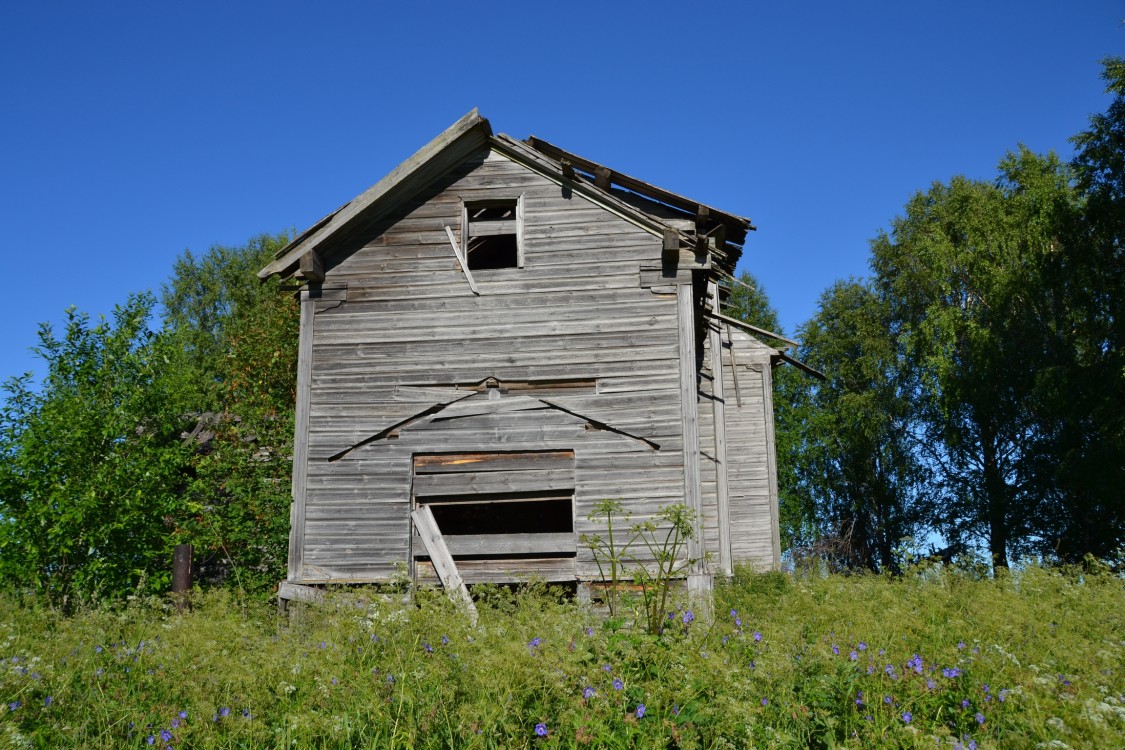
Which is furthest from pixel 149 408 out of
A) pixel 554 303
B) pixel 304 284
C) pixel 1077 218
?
pixel 1077 218

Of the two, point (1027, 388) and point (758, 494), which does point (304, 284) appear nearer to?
point (758, 494)

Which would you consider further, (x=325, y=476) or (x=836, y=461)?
(x=836, y=461)

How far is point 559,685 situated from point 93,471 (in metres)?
12.2

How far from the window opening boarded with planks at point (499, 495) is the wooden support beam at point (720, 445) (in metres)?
4.86

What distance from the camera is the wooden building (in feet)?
40.1

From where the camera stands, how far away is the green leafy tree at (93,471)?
1341 centimetres

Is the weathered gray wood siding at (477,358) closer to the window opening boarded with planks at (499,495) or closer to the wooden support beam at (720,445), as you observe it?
the window opening boarded with planks at (499,495)

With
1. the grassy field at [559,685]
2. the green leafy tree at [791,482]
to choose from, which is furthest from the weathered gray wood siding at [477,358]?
the green leafy tree at [791,482]

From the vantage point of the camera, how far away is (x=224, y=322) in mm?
36812

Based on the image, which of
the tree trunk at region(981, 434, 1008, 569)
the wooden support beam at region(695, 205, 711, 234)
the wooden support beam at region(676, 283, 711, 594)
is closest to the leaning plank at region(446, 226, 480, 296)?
the wooden support beam at region(676, 283, 711, 594)

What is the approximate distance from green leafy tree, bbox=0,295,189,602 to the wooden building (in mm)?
3430

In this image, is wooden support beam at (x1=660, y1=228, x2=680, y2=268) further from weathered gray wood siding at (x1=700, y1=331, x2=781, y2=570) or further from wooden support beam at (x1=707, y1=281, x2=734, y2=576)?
weathered gray wood siding at (x1=700, y1=331, x2=781, y2=570)

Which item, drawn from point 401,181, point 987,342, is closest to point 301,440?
point 401,181

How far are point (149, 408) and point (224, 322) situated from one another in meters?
22.7
